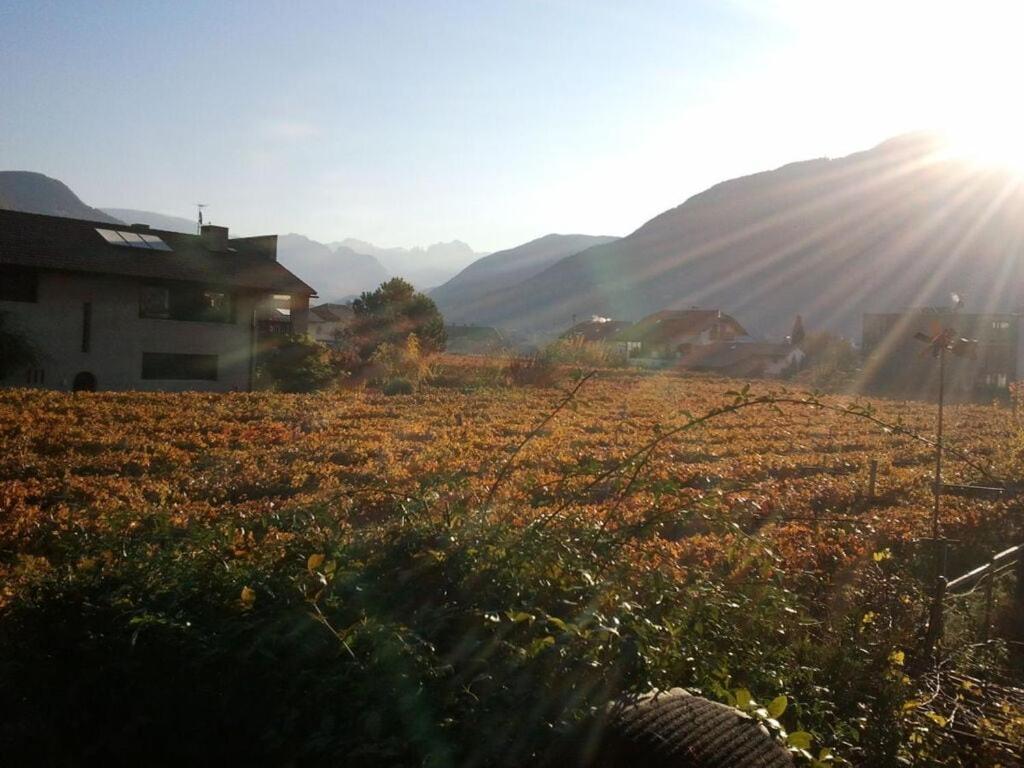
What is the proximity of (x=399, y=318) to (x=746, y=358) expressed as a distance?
25.9 m

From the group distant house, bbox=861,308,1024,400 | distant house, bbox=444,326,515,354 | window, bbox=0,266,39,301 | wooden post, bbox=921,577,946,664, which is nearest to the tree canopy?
distant house, bbox=444,326,515,354

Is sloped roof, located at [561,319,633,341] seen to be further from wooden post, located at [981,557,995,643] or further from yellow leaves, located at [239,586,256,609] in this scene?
yellow leaves, located at [239,586,256,609]

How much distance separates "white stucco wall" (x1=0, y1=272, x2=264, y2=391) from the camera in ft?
95.5

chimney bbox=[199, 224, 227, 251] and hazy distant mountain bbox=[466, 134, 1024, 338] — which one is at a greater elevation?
hazy distant mountain bbox=[466, 134, 1024, 338]

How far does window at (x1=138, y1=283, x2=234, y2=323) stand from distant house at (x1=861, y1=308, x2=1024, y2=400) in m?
35.0

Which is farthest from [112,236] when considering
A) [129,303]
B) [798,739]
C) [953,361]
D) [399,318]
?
[953,361]

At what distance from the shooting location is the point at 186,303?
111 ft

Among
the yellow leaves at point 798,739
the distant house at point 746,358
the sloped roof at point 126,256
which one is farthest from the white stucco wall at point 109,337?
the distant house at point 746,358

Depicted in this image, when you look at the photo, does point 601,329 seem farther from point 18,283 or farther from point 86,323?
point 18,283

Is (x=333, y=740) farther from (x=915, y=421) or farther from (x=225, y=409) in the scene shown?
(x=915, y=421)

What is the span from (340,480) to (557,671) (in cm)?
753

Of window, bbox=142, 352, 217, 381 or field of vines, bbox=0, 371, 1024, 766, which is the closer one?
field of vines, bbox=0, 371, 1024, 766

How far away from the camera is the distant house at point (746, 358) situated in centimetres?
6800

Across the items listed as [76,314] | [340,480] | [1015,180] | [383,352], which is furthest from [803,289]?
[340,480]
